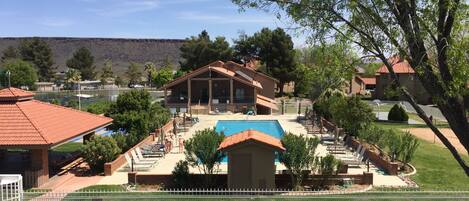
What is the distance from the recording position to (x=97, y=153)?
71.9 feet

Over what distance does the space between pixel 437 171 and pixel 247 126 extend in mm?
22445

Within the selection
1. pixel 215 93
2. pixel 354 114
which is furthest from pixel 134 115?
pixel 215 93

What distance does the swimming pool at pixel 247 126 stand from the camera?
4109 centimetres

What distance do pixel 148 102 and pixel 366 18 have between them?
91.8 feet

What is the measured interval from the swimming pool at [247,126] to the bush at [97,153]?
60.6 ft

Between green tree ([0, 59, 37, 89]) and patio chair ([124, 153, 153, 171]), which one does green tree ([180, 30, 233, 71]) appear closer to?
green tree ([0, 59, 37, 89])

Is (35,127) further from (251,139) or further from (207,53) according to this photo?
(207,53)

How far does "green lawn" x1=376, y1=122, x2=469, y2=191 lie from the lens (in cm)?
1912

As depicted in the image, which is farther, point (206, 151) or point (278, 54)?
point (278, 54)

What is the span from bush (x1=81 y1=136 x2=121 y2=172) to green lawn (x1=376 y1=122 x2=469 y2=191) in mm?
12874

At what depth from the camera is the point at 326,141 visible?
103 feet

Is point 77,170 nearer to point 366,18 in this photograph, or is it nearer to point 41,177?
point 41,177

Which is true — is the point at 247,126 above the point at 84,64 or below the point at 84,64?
below

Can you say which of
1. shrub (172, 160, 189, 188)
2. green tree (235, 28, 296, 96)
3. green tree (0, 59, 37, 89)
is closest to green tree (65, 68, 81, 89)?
green tree (0, 59, 37, 89)
